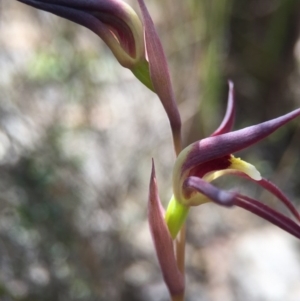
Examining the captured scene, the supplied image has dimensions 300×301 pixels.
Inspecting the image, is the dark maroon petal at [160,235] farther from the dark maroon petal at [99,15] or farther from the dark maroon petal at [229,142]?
the dark maroon petal at [99,15]

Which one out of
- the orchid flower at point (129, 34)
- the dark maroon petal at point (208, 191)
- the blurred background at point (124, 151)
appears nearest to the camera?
the dark maroon petal at point (208, 191)

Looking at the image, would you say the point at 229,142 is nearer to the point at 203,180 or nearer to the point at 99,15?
the point at 203,180

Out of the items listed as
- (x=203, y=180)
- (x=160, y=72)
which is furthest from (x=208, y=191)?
(x=160, y=72)

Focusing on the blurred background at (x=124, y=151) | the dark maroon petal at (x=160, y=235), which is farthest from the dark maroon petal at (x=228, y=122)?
the blurred background at (x=124, y=151)

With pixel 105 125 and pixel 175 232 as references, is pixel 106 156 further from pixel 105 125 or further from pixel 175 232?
pixel 175 232

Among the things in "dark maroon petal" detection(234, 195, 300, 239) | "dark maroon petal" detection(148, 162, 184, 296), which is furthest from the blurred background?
"dark maroon petal" detection(234, 195, 300, 239)
